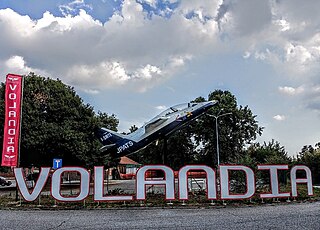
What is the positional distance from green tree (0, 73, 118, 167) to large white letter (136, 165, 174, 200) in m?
13.3

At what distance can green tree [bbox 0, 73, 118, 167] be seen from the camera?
90.5 ft

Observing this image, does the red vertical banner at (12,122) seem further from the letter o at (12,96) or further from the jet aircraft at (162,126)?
the jet aircraft at (162,126)

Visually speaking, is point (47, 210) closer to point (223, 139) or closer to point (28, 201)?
point (28, 201)

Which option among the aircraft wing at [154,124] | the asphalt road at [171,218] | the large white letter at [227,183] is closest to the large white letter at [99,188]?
the asphalt road at [171,218]

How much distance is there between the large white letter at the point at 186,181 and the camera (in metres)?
15.6

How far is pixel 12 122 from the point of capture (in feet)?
60.7

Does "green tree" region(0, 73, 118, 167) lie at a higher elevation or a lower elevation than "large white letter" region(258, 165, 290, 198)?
higher

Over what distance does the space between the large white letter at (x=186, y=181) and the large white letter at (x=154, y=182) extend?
416mm

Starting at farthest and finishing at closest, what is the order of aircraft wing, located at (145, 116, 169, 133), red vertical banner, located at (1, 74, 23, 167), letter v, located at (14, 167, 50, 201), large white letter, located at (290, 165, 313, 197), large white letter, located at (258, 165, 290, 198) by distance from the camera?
aircraft wing, located at (145, 116, 169, 133), red vertical banner, located at (1, 74, 23, 167), large white letter, located at (290, 165, 313, 197), large white letter, located at (258, 165, 290, 198), letter v, located at (14, 167, 50, 201)

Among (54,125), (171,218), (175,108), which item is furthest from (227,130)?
(171,218)

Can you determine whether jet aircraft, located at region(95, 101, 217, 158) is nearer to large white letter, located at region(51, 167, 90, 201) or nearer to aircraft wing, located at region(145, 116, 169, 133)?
aircraft wing, located at region(145, 116, 169, 133)

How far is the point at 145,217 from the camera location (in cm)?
1218

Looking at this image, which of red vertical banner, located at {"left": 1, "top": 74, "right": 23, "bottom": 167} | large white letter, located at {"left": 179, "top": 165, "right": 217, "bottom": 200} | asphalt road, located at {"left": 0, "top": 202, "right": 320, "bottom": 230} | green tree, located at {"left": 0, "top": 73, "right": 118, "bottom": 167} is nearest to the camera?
asphalt road, located at {"left": 0, "top": 202, "right": 320, "bottom": 230}

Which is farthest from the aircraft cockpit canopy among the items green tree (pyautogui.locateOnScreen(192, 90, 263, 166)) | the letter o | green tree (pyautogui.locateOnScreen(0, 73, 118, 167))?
green tree (pyautogui.locateOnScreen(192, 90, 263, 166))
